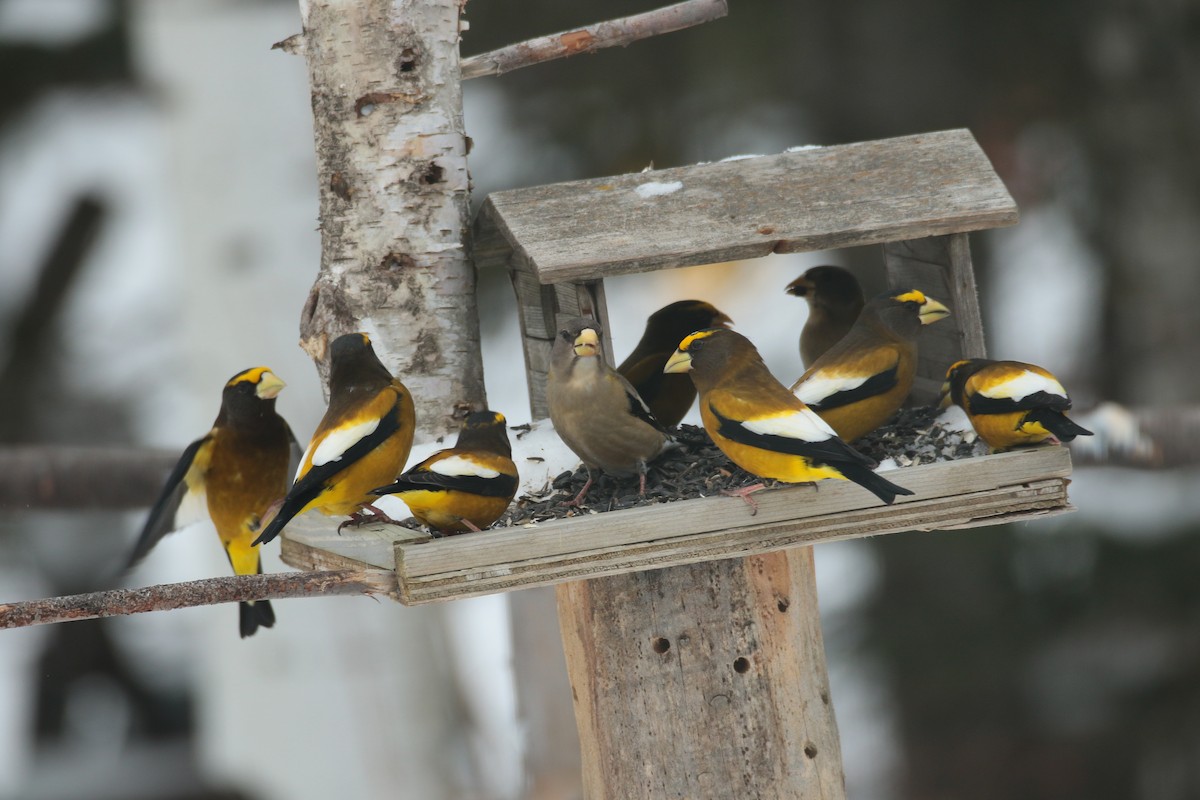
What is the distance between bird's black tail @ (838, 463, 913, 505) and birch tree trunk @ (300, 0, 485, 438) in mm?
1484

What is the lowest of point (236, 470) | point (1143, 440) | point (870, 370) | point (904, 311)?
point (1143, 440)

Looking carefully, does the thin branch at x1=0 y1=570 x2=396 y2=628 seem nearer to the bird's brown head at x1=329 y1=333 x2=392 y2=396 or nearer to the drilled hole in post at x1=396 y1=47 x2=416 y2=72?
the bird's brown head at x1=329 y1=333 x2=392 y2=396

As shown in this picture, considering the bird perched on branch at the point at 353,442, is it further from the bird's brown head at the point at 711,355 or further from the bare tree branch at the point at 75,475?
the bare tree branch at the point at 75,475

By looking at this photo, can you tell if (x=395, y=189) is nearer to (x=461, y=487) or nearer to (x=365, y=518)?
(x=365, y=518)

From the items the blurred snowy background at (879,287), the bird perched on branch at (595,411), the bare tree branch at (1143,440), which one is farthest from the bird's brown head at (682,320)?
the blurred snowy background at (879,287)

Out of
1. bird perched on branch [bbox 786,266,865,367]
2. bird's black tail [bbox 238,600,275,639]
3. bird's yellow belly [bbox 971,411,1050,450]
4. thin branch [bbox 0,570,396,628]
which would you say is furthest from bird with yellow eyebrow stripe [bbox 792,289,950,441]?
bird's black tail [bbox 238,600,275,639]

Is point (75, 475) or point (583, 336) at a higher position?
point (583, 336)

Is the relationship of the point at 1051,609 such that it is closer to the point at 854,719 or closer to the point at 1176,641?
the point at 1176,641

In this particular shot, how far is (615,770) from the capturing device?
3701 mm

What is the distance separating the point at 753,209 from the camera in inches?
155

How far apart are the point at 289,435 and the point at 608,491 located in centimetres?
128

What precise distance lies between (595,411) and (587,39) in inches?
52.0

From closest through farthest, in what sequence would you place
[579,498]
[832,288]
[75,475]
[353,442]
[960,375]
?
[353,442]
[579,498]
[960,375]
[832,288]
[75,475]

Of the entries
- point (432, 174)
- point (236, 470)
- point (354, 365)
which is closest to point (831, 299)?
point (432, 174)
